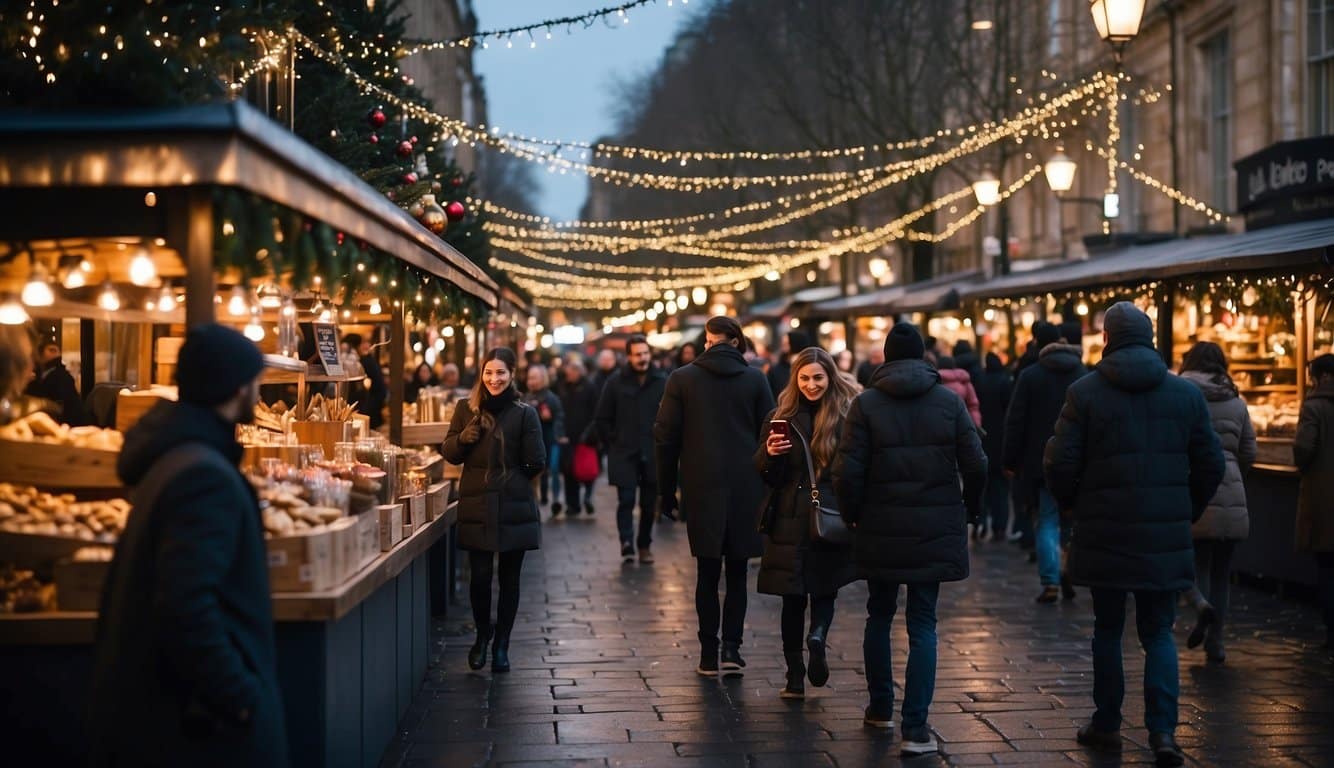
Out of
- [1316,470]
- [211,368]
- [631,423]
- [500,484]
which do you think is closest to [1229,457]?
[1316,470]

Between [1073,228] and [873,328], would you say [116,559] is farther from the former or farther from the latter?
[873,328]

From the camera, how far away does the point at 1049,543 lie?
13.3 m

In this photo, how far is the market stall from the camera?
5684mm

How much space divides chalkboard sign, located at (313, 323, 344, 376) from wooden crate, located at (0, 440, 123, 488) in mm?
4454

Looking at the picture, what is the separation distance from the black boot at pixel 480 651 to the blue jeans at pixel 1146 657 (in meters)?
3.79

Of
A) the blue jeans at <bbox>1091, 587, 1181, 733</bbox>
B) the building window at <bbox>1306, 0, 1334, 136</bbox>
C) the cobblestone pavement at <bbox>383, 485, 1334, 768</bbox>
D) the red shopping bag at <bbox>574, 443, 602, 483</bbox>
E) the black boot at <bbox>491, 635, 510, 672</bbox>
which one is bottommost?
the cobblestone pavement at <bbox>383, 485, 1334, 768</bbox>

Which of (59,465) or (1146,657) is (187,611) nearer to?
(59,465)

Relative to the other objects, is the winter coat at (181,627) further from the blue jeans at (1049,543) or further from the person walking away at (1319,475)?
the blue jeans at (1049,543)

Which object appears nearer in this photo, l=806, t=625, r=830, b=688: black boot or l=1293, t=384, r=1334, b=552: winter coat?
l=806, t=625, r=830, b=688: black boot

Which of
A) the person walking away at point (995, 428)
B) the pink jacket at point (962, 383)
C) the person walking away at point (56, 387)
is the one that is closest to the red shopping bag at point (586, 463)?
the person walking away at point (995, 428)

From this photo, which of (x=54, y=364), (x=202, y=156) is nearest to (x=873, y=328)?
(x=54, y=364)

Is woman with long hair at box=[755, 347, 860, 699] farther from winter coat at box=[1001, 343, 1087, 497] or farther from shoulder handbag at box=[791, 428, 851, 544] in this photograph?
winter coat at box=[1001, 343, 1087, 497]

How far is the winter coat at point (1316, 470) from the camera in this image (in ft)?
35.2

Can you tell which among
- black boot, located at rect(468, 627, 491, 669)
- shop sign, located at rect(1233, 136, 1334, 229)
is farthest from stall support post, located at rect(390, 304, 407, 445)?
shop sign, located at rect(1233, 136, 1334, 229)
